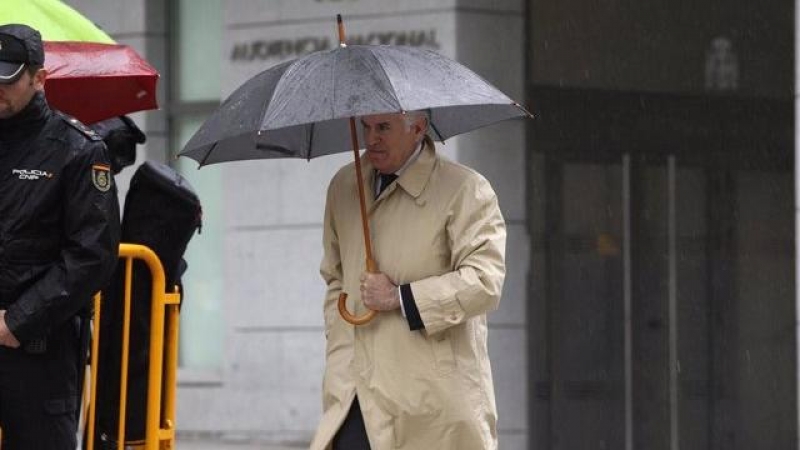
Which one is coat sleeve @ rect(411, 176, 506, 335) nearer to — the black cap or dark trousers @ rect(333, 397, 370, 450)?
dark trousers @ rect(333, 397, 370, 450)

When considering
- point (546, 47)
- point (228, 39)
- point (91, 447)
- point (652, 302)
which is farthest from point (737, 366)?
point (91, 447)

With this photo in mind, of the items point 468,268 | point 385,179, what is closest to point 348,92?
point 385,179

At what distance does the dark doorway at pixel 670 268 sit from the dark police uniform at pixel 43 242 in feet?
22.6

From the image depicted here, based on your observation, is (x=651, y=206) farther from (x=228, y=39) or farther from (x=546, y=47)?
(x=228, y=39)

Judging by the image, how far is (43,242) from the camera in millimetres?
5707

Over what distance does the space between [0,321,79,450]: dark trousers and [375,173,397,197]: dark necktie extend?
1.03 m

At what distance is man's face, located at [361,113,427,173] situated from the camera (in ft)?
19.0

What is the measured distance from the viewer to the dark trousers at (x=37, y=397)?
5746mm

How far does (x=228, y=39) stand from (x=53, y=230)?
796cm

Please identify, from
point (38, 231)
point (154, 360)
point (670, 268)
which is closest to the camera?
point (38, 231)

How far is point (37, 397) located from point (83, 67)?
1757 mm

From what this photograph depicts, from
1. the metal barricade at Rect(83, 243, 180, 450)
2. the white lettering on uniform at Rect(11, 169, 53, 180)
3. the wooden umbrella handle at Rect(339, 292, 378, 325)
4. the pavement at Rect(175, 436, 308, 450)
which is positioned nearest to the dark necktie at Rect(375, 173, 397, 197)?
the wooden umbrella handle at Rect(339, 292, 378, 325)

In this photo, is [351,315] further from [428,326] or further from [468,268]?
[468,268]

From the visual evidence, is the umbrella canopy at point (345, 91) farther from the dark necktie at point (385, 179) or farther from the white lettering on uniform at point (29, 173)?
the white lettering on uniform at point (29, 173)
